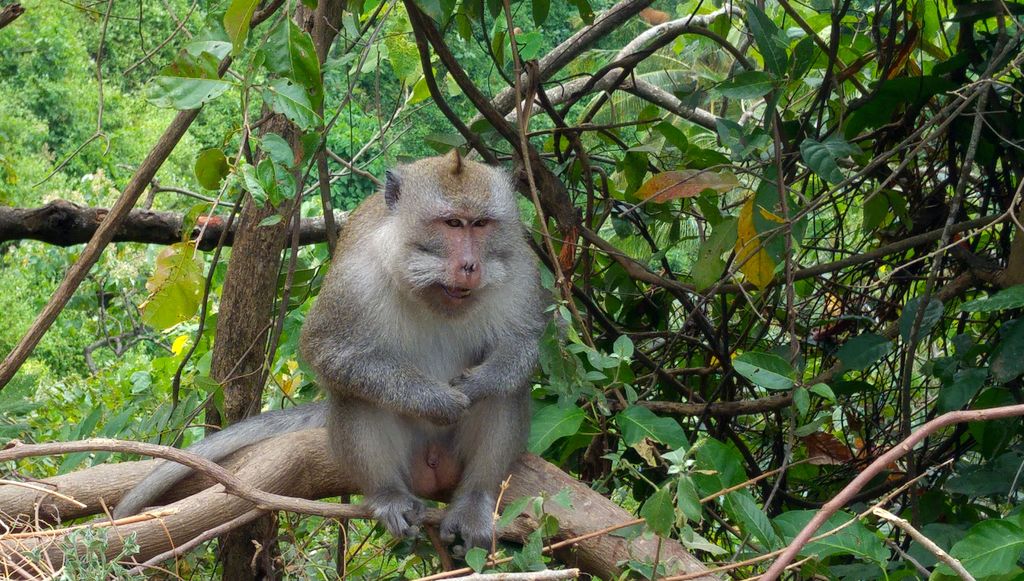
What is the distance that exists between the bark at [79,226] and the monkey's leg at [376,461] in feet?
3.46

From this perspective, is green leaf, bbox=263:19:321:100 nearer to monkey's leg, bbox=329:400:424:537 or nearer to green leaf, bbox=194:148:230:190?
green leaf, bbox=194:148:230:190

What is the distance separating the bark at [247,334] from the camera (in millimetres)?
4562

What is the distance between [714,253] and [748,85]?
73 cm

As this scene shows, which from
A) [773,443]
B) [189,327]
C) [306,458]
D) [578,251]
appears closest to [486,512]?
[306,458]

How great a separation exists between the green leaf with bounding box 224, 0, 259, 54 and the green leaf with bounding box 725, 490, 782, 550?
6.96ft

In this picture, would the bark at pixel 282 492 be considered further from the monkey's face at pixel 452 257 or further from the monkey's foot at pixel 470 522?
the monkey's face at pixel 452 257

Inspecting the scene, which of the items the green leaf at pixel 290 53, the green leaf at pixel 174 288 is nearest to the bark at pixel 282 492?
the green leaf at pixel 174 288

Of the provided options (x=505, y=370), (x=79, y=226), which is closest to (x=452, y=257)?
(x=505, y=370)

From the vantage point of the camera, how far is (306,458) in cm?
414

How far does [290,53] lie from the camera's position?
3.19 m

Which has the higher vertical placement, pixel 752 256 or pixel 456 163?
pixel 456 163

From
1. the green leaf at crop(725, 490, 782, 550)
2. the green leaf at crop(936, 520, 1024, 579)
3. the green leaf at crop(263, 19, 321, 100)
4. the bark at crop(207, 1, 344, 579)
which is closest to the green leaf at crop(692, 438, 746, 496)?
the green leaf at crop(725, 490, 782, 550)

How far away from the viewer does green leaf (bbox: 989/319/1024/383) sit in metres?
3.56

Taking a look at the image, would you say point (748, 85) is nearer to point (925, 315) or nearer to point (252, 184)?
point (925, 315)
